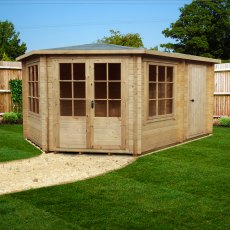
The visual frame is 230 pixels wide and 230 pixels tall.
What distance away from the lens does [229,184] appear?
6.20 metres

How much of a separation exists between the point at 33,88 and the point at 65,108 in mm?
1743

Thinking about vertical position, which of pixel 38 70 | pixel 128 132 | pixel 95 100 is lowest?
pixel 128 132

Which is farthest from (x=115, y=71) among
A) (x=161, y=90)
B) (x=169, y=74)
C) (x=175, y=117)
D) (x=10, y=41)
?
(x=10, y=41)

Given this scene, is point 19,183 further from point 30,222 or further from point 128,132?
point 128,132

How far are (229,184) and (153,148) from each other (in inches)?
129

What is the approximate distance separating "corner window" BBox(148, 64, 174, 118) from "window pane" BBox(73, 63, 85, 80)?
5.26 ft

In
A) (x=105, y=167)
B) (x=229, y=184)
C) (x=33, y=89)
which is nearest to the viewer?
(x=229, y=184)

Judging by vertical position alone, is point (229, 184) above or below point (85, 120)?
below

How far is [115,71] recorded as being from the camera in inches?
345

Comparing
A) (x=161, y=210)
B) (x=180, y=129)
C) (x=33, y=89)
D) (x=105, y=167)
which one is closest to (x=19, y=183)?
(x=105, y=167)

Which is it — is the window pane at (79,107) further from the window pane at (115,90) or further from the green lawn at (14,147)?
the green lawn at (14,147)

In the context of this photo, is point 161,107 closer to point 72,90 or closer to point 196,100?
point 196,100

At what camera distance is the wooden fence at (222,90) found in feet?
50.3

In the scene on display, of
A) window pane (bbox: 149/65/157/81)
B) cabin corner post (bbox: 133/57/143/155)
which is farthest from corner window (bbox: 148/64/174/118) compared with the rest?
cabin corner post (bbox: 133/57/143/155)
